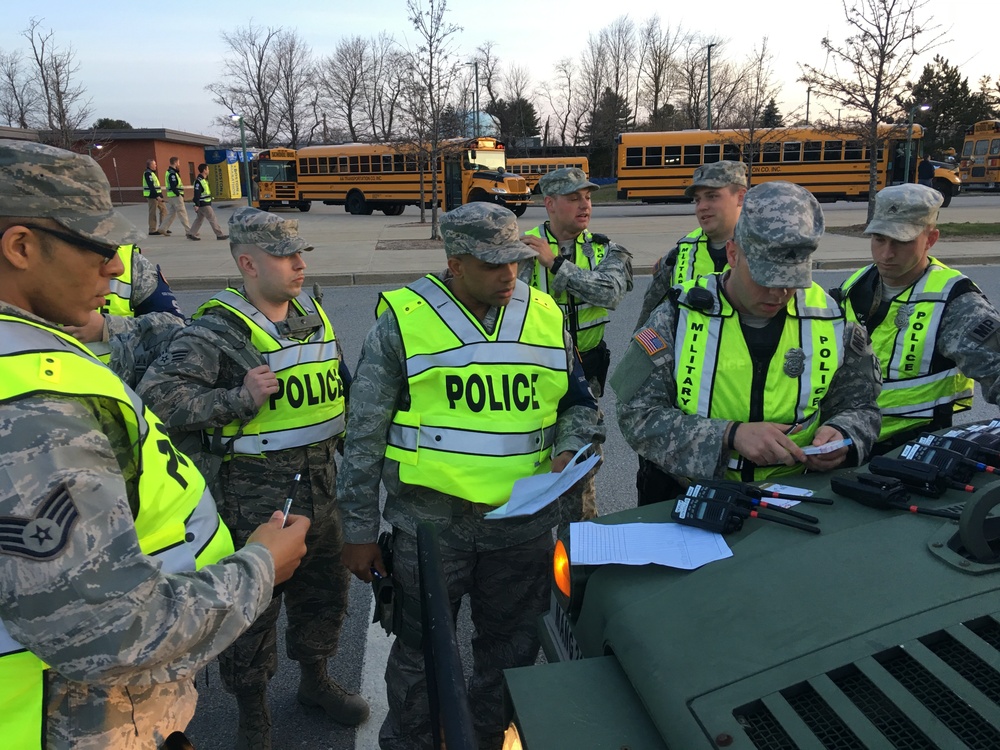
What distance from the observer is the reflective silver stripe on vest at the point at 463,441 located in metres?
2.26

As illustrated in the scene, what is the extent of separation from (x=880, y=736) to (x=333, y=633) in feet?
7.31

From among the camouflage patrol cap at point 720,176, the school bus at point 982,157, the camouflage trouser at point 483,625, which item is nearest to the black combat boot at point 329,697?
the camouflage trouser at point 483,625

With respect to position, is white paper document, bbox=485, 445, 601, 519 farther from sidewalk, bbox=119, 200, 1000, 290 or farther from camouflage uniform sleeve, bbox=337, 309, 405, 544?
sidewalk, bbox=119, 200, 1000, 290

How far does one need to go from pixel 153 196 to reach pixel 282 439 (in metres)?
18.6

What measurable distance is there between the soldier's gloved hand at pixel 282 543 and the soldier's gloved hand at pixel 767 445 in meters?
1.30

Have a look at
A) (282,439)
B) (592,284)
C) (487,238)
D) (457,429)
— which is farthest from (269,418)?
(592,284)

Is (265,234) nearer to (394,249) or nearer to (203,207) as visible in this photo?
(394,249)

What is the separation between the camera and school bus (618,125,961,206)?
24.8 meters

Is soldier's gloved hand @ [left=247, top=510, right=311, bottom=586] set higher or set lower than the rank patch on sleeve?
lower

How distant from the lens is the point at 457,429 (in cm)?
226

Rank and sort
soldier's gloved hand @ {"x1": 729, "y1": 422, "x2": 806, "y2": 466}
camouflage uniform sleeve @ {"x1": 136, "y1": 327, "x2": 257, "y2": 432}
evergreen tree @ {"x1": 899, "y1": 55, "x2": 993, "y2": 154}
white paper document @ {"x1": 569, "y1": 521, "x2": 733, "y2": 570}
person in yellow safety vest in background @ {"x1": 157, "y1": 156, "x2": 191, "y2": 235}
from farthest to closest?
evergreen tree @ {"x1": 899, "y1": 55, "x2": 993, "y2": 154} → person in yellow safety vest in background @ {"x1": 157, "y1": 156, "x2": 191, "y2": 235} → camouflage uniform sleeve @ {"x1": 136, "y1": 327, "x2": 257, "y2": 432} → soldier's gloved hand @ {"x1": 729, "y1": 422, "x2": 806, "y2": 466} → white paper document @ {"x1": 569, "y1": 521, "x2": 733, "y2": 570}

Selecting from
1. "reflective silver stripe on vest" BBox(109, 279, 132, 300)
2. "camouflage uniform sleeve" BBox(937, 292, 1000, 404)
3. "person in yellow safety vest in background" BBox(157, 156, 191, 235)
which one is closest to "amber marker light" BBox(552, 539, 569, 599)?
"camouflage uniform sleeve" BBox(937, 292, 1000, 404)

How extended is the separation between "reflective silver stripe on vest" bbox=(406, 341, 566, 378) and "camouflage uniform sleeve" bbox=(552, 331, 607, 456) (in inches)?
8.1

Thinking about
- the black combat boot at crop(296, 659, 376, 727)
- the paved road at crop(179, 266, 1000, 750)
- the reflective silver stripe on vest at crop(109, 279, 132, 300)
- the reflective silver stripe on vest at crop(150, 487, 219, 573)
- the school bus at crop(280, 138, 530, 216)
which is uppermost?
the school bus at crop(280, 138, 530, 216)
